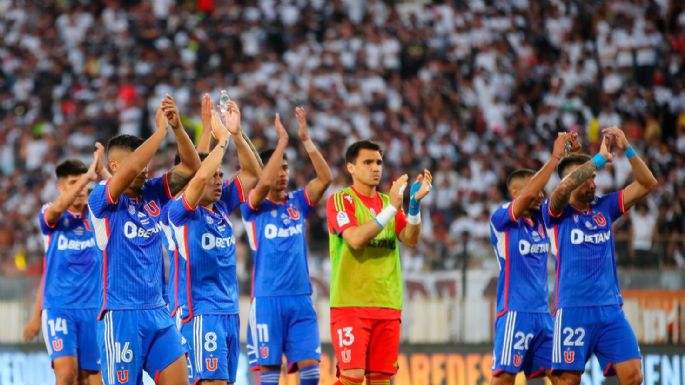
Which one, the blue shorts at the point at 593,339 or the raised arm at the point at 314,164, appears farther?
the raised arm at the point at 314,164

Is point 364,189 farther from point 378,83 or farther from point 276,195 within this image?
point 378,83

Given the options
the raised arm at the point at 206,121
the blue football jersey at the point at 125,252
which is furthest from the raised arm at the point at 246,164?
the blue football jersey at the point at 125,252

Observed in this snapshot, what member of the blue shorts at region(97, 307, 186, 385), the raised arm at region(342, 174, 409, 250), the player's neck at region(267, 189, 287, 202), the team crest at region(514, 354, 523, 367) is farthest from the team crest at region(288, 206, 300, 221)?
the blue shorts at region(97, 307, 186, 385)

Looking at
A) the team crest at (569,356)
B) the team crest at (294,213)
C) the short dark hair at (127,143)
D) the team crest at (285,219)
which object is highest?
the short dark hair at (127,143)

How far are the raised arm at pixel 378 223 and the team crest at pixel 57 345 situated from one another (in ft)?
10.3

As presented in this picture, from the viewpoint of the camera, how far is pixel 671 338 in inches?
574

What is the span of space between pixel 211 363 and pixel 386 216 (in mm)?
1971

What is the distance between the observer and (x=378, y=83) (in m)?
22.6

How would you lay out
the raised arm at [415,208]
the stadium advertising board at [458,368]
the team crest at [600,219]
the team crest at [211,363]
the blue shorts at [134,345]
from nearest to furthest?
the blue shorts at [134,345]
the raised arm at [415,208]
the team crest at [211,363]
the team crest at [600,219]
the stadium advertising board at [458,368]

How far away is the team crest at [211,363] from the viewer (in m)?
10.2

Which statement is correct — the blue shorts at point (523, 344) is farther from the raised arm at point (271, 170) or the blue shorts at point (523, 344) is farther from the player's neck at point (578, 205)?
the raised arm at point (271, 170)

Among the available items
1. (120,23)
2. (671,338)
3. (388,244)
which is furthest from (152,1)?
(388,244)

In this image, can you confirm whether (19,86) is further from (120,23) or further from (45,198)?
(45,198)

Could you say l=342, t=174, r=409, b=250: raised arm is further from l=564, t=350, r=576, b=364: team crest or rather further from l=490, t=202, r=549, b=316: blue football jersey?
l=564, t=350, r=576, b=364: team crest
